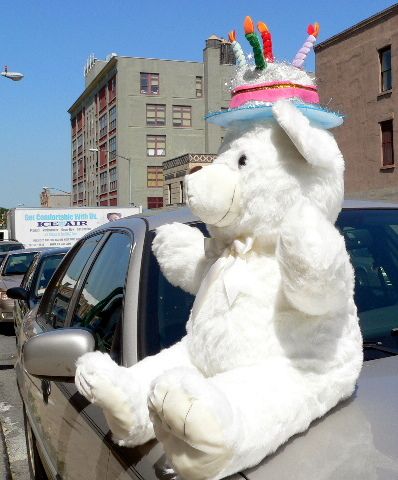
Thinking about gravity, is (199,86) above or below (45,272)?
above

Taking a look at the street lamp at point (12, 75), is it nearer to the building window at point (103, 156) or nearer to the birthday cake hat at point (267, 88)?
the birthday cake hat at point (267, 88)

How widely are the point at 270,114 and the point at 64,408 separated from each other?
1.54 meters

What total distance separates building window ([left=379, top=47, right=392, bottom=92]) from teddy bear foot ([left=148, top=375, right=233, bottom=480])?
90.8 ft

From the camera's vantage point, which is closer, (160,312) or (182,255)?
(182,255)

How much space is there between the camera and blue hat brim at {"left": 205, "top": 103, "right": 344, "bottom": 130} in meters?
1.78

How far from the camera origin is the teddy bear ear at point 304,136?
165 centimetres

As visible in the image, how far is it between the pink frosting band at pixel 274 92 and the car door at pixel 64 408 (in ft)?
3.92

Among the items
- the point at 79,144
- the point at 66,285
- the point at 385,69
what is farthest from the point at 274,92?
the point at 79,144

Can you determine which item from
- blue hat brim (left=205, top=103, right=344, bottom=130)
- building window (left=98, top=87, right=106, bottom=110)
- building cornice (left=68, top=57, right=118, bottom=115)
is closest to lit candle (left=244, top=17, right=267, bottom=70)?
blue hat brim (left=205, top=103, right=344, bottom=130)

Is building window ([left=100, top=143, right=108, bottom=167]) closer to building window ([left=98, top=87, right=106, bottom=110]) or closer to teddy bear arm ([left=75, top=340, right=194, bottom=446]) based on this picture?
building window ([left=98, top=87, right=106, bottom=110])

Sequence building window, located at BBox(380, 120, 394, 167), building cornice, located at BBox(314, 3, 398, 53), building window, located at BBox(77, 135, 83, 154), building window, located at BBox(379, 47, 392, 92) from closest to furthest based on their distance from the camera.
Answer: building cornice, located at BBox(314, 3, 398, 53) < building window, located at BBox(379, 47, 392, 92) < building window, located at BBox(380, 120, 394, 167) < building window, located at BBox(77, 135, 83, 154)

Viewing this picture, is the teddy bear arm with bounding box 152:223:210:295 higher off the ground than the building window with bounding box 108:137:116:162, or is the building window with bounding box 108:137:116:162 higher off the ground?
the building window with bounding box 108:137:116:162

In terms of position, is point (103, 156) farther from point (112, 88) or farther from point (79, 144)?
point (79, 144)

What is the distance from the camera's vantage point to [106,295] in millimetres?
2824
